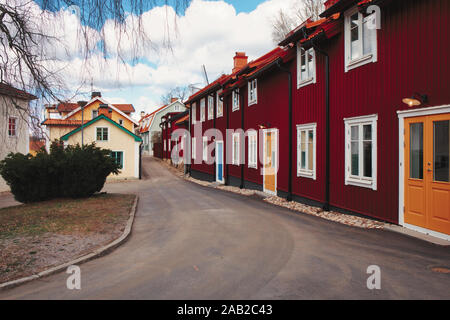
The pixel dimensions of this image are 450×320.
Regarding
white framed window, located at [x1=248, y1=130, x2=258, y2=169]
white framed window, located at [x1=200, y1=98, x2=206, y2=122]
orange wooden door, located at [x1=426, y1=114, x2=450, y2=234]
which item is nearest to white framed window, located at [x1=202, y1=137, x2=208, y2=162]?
white framed window, located at [x1=200, y1=98, x2=206, y2=122]

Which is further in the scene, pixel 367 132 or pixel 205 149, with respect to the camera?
pixel 205 149

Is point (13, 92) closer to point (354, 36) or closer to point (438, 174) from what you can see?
point (438, 174)

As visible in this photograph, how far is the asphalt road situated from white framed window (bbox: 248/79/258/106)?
970 centimetres

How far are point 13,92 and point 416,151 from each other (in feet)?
25.9

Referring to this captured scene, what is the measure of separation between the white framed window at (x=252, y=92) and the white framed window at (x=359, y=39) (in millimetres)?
7731

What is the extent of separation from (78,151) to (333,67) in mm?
10848

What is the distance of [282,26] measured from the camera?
90.8 ft

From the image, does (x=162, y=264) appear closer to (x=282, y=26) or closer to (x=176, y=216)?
(x=176, y=216)

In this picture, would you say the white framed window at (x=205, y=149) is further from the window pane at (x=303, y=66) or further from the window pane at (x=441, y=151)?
the window pane at (x=441, y=151)

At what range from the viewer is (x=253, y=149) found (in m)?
18.1

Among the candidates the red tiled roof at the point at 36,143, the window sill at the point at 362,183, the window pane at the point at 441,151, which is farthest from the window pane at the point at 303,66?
the red tiled roof at the point at 36,143

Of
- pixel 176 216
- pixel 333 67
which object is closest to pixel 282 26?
pixel 333 67

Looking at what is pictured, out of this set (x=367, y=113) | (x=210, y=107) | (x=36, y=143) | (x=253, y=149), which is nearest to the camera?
(x=36, y=143)

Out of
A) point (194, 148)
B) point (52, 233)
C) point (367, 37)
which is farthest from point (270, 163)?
point (194, 148)
